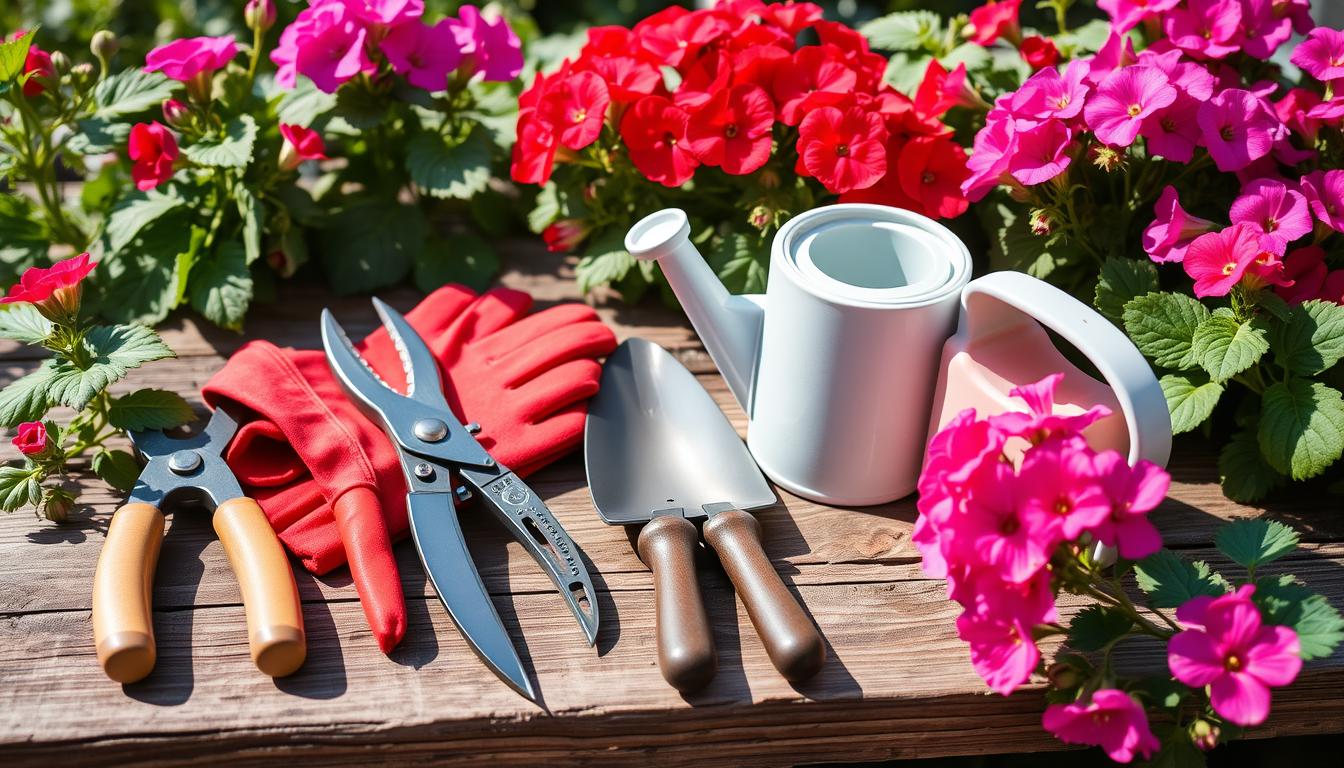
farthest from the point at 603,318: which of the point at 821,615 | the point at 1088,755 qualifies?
the point at 1088,755

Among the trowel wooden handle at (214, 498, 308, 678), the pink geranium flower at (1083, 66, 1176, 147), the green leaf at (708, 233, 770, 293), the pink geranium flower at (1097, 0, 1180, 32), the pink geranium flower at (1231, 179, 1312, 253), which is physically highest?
the pink geranium flower at (1097, 0, 1180, 32)

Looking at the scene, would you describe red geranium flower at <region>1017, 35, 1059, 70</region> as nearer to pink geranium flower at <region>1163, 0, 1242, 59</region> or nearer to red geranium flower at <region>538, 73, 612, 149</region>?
pink geranium flower at <region>1163, 0, 1242, 59</region>

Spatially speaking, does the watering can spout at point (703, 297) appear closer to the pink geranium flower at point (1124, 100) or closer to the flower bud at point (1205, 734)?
the pink geranium flower at point (1124, 100)

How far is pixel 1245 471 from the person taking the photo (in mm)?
1180

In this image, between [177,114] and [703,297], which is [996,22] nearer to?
[703,297]

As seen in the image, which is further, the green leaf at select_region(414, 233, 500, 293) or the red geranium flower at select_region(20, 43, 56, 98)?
the green leaf at select_region(414, 233, 500, 293)

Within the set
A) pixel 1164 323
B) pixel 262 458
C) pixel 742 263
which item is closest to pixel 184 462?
pixel 262 458

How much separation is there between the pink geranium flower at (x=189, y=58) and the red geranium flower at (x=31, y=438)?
50 centimetres

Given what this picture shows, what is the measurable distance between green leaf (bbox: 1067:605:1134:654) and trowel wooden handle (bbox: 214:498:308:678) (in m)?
0.69

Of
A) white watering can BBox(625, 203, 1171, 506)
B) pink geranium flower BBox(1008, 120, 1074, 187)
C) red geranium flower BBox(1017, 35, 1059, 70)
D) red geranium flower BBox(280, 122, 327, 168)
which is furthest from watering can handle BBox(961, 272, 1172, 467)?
red geranium flower BBox(280, 122, 327, 168)

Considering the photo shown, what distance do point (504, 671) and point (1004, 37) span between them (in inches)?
43.6

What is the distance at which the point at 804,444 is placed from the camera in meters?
1.15

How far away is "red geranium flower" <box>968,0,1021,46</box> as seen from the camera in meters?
1.46

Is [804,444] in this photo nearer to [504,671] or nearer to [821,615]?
[821,615]
